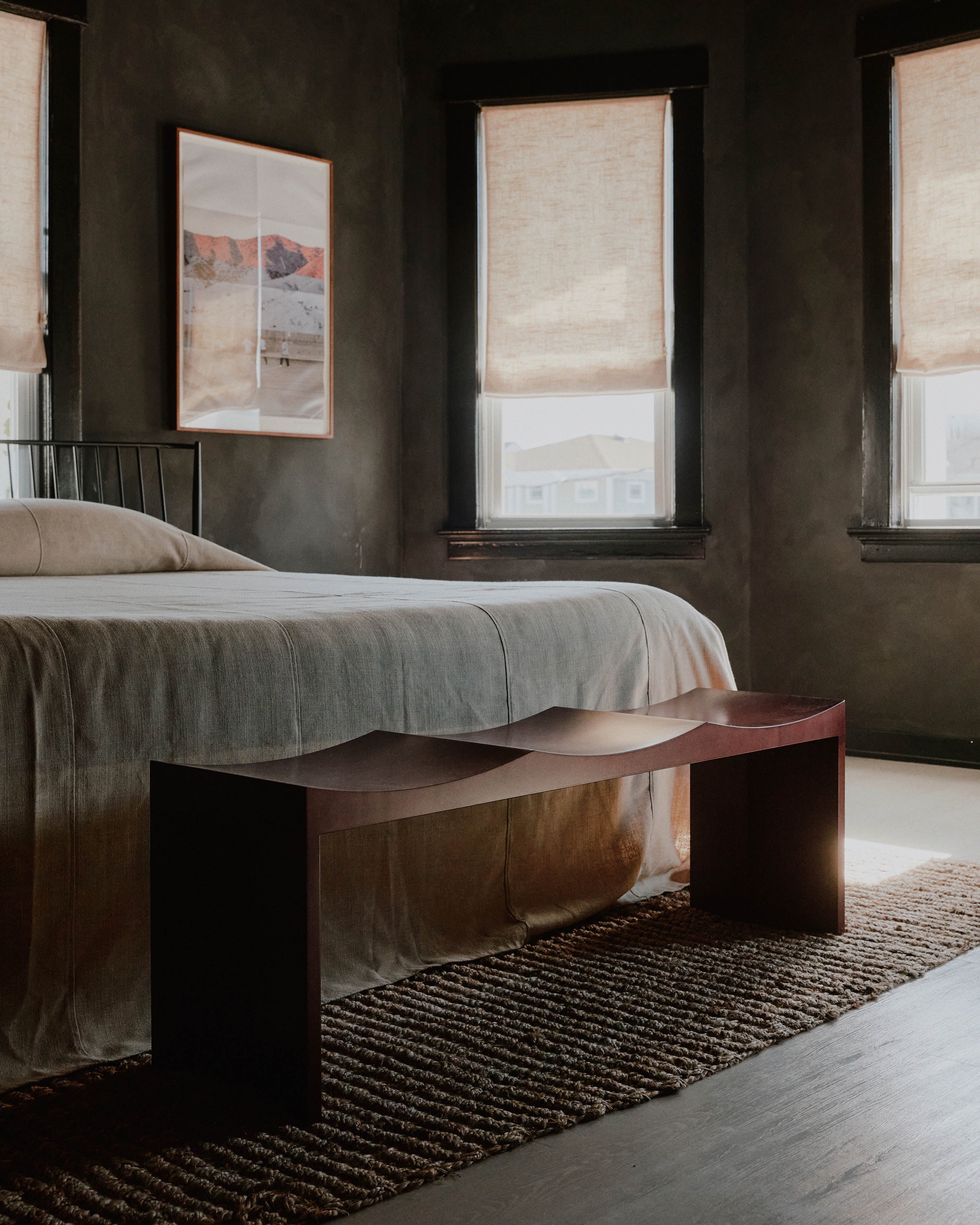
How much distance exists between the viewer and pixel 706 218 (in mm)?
4426

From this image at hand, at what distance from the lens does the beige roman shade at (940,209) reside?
13.0 feet

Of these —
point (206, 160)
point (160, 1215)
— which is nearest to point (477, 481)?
point (206, 160)

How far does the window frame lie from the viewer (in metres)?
3.80

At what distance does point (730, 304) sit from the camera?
4.45 metres

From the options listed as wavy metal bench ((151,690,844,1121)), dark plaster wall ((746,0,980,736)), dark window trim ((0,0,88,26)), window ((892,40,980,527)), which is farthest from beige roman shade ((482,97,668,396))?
wavy metal bench ((151,690,844,1121))

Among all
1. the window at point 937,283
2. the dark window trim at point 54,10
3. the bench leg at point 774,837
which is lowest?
the bench leg at point 774,837

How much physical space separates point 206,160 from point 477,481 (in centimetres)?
145

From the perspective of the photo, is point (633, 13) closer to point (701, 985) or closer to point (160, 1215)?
point (701, 985)

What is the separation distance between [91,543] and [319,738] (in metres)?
1.54

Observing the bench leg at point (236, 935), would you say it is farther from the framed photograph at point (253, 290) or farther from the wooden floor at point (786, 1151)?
the framed photograph at point (253, 290)

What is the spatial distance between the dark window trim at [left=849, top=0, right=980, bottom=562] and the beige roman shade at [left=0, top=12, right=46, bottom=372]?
2.65 metres

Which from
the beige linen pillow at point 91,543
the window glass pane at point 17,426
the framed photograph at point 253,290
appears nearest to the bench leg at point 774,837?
the beige linen pillow at point 91,543

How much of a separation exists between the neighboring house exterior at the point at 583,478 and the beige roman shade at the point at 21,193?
1742 mm

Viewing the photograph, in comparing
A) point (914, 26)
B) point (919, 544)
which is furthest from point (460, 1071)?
point (914, 26)
